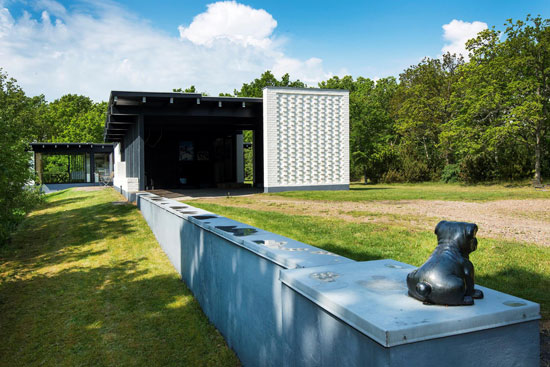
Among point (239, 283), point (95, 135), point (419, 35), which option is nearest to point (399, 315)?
point (239, 283)

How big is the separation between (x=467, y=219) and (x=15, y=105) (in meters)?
45.9

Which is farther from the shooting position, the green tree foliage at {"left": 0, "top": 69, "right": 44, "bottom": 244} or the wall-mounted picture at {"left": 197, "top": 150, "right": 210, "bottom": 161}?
the wall-mounted picture at {"left": 197, "top": 150, "right": 210, "bottom": 161}

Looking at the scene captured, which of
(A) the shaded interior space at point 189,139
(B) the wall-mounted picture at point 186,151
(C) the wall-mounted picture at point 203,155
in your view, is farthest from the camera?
(C) the wall-mounted picture at point 203,155

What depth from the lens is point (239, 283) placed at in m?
3.18

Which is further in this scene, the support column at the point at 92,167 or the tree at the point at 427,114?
the support column at the point at 92,167

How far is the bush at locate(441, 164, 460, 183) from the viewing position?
28438 millimetres

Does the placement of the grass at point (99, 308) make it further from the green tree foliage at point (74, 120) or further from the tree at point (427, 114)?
the green tree foliage at point (74, 120)

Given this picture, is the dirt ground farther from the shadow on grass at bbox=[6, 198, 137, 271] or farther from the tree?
the tree

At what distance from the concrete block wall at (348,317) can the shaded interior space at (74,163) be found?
102ft

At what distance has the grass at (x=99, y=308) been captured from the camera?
3818 millimetres

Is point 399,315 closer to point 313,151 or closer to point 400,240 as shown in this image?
point 400,240

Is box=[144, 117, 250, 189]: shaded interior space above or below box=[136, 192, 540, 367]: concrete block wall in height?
above

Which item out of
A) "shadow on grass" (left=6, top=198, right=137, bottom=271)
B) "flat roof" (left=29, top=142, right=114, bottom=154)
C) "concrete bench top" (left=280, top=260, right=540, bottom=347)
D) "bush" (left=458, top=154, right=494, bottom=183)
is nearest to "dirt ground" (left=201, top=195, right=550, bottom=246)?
"shadow on grass" (left=6, top=198, right=137, bottom=271)

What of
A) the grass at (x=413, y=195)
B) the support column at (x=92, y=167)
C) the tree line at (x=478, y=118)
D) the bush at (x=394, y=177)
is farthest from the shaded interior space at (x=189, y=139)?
the tree line at (x=478, y=118)
